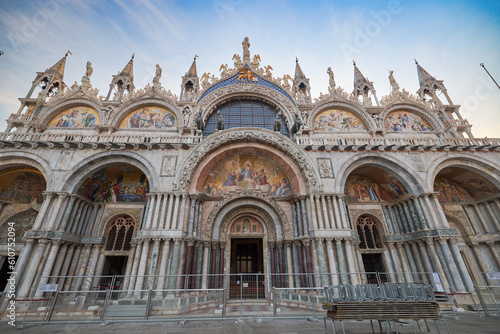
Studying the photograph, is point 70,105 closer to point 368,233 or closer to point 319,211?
point 319,211

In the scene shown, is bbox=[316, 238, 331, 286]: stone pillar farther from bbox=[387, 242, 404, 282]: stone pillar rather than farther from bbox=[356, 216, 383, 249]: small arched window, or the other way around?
bbox=[387, 242, 404, 282]: stone pillar

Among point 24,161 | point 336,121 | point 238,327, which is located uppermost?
point 336,121

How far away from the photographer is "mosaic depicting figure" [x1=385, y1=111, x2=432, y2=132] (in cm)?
1903

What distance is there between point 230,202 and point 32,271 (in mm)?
11190

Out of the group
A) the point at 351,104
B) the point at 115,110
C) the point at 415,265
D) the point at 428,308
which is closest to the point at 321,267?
the point at 428,308

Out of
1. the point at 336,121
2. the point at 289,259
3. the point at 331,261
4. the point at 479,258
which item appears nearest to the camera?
the point at 331,261

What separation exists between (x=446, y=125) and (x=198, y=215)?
73.8ft

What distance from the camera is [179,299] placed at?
10125 mm

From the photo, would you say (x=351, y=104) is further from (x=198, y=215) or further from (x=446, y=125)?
(x=198, y=215)

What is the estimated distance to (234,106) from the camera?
19984 millimetres

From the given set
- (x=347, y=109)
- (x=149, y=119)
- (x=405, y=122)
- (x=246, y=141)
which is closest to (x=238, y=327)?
(x=246, y=141)

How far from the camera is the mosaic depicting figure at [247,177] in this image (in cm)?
1491

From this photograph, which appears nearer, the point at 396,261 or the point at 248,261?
the point at 396,261

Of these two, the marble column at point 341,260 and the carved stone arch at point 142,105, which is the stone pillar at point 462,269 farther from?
the carved stone arch at point 142,105
